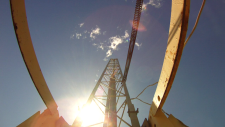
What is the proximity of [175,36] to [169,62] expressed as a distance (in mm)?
394

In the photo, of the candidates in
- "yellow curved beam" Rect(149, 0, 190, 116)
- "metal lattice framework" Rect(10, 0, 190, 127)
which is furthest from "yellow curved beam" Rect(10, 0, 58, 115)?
"yellow curved beam" Rect(149, 0, 190, 116)

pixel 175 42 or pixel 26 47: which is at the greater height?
pixel 26 47

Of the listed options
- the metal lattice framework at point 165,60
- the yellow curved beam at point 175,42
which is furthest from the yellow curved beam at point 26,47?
the yellow curved beam at point 175,42

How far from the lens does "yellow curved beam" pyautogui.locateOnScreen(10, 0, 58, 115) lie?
1.45 metres

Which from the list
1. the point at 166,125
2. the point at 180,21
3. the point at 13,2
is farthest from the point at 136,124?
the point at 13,2

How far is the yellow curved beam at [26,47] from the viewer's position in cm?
145

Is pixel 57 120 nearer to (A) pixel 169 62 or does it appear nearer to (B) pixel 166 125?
(B) pixel 166 125

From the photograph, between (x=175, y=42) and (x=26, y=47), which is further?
(x=26, y=47)

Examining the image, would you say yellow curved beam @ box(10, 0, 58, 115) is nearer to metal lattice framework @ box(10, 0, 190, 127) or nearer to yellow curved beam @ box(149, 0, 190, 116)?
metal lattice framework @ box(10, 0, 190, 127)

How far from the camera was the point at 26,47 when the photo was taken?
1.54m

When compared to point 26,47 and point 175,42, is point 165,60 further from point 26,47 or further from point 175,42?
point 26,47

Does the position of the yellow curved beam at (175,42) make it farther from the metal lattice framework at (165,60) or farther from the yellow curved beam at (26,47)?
the yellow curved beam at (26,47)

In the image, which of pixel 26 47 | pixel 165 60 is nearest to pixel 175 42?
pixel 165 60

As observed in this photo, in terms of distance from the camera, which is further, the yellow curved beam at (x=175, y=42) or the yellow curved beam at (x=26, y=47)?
the yellow curved beam at (x=26, y=47)
